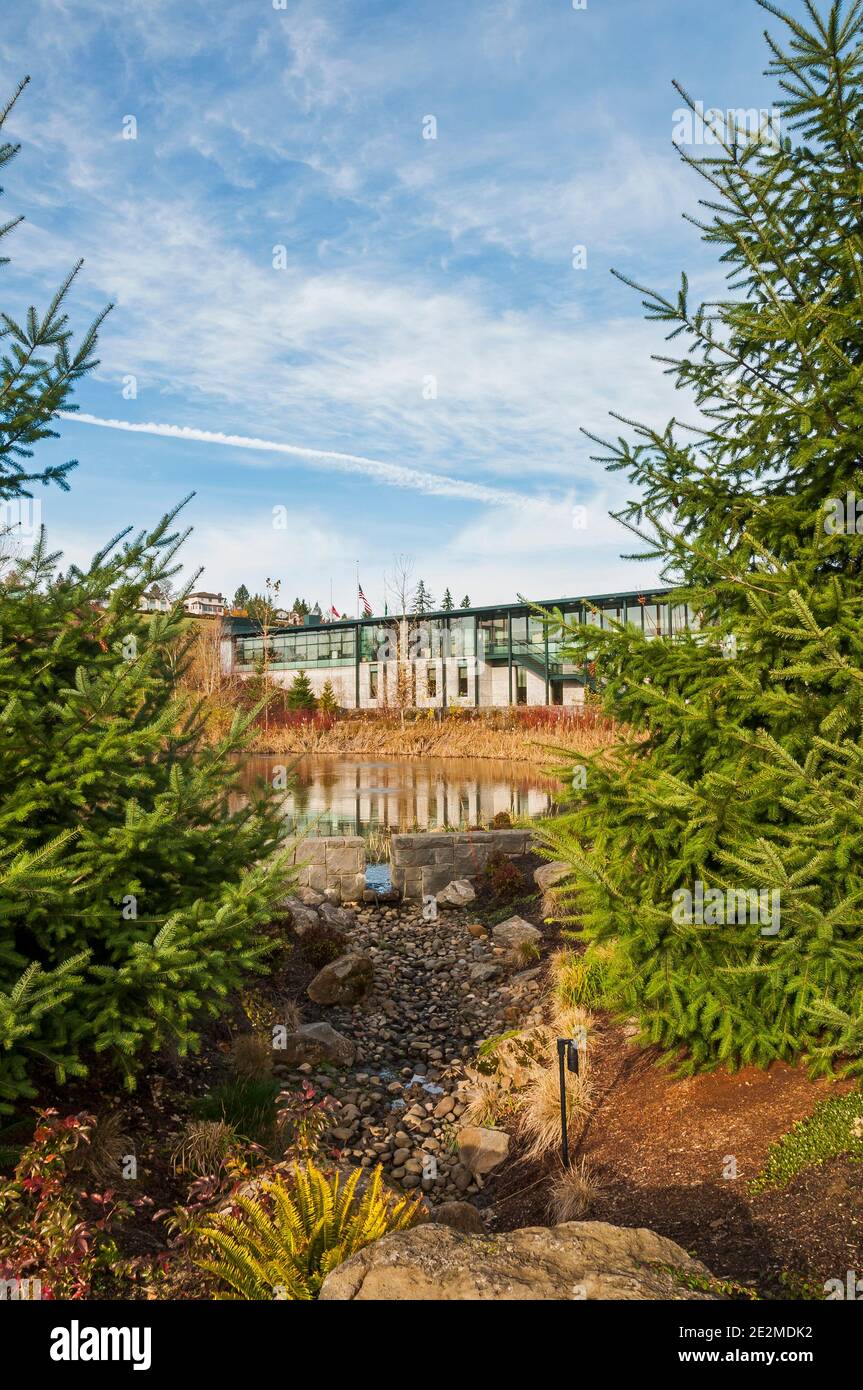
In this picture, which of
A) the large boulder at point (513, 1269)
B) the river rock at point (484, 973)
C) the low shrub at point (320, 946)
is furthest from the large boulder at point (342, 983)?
the large boulder at point (513, 1269)

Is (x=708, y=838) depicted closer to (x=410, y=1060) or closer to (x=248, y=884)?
(x=248, y=884)

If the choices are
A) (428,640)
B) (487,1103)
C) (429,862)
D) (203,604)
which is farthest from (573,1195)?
(203,604)

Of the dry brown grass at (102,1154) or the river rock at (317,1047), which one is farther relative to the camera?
the river rock at (317,1047)

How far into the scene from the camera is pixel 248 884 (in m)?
3.78

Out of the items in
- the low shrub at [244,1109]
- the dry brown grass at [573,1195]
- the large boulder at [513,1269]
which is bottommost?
the dry brown grass at [573,1195]

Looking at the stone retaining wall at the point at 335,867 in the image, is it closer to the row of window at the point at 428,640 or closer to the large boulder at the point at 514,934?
the large boulder at the point at 514,934

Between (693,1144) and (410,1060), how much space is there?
9.47ft

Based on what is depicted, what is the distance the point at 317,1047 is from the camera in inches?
250

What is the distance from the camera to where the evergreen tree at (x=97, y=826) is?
3.51 meters

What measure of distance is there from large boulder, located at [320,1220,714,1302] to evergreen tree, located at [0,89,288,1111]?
4.33 ft

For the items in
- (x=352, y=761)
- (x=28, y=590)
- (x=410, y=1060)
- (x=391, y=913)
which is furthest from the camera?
(x=352, y=761)

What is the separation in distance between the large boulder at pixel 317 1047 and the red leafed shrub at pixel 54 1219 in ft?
8.49

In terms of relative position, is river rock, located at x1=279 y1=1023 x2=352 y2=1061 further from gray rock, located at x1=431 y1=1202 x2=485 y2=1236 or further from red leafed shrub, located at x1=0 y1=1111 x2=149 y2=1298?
red leafed shrub, located at x1=0 y1=1111 x2=149 y2=1298
